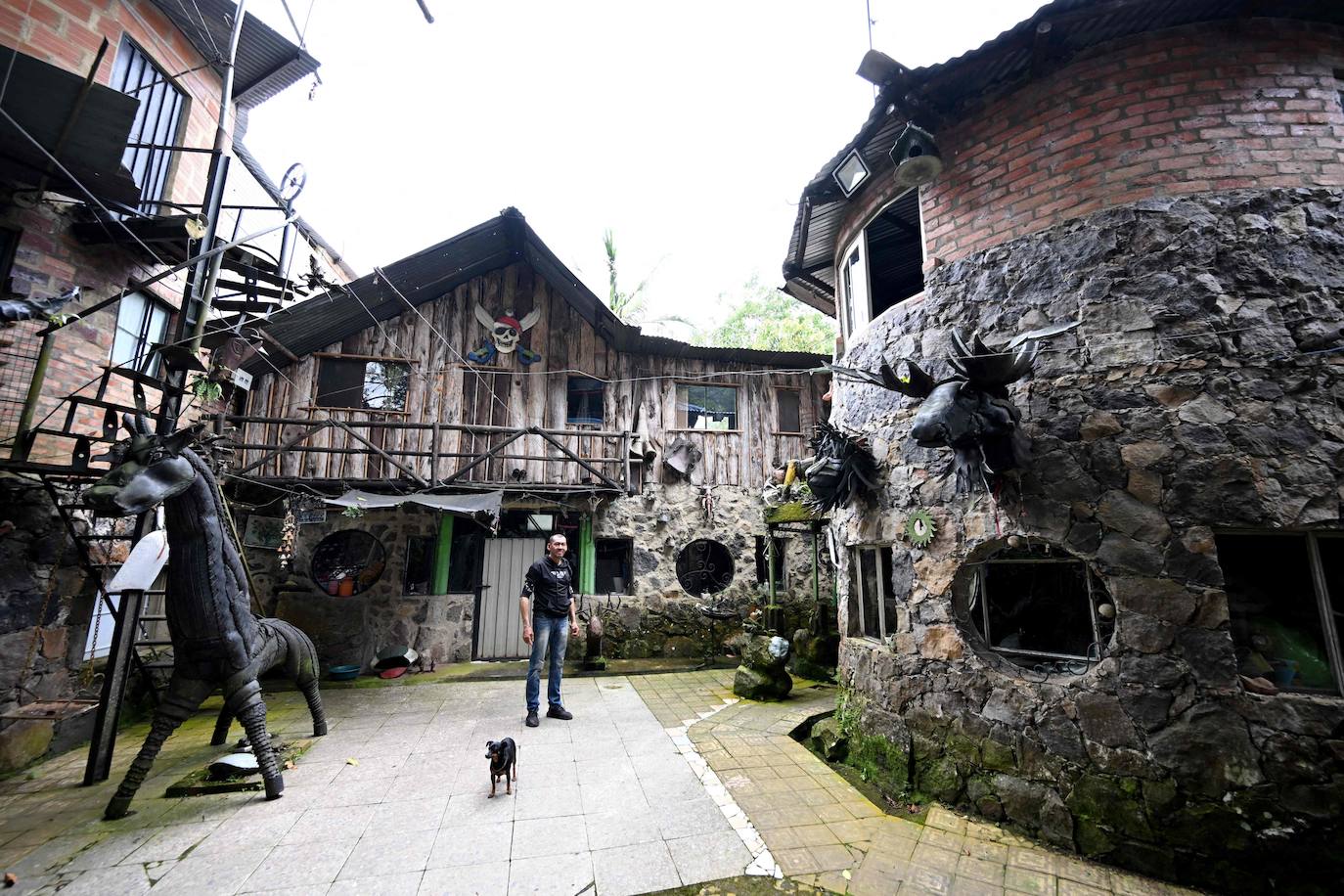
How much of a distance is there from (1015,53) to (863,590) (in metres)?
5.11

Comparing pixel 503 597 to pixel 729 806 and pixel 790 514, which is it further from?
pixel 729 806

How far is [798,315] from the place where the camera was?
2219 centimetres

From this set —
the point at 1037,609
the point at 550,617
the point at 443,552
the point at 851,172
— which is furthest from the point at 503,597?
the point at 851,172

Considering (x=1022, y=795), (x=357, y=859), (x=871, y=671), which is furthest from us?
(x=871, y=671)

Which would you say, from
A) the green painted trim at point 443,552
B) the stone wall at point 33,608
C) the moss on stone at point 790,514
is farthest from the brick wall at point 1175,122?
the stone wall at point 33,608

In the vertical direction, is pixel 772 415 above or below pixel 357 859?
above

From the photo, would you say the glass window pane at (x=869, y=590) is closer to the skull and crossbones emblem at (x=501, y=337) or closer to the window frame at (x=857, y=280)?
the window frame at (x=857, y=280)

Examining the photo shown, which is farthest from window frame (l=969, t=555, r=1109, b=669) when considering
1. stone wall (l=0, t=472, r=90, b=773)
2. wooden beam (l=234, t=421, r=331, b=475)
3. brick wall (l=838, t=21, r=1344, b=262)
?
stone wall (l=0, t=472, r=90, b=773)

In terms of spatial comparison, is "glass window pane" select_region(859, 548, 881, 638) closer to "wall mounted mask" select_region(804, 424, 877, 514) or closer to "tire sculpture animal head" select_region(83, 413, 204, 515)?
"wall mounted mask" select_region(804, 424, 877, 514)

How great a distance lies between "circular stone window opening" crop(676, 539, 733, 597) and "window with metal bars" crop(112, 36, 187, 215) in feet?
30.0

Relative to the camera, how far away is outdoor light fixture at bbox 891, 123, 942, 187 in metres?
4.30

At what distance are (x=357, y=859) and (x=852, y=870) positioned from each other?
3022 millimetres

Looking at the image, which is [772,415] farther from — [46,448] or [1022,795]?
[46,448]

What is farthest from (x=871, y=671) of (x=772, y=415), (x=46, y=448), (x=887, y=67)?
(x=46, y=448)
